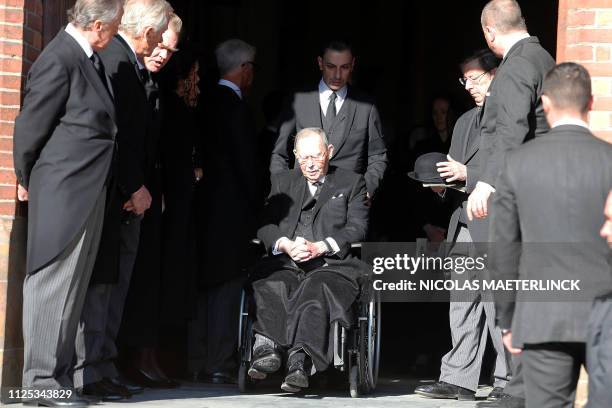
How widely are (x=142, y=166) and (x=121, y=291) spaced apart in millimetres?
650

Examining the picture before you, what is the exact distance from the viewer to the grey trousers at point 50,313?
19.4ft

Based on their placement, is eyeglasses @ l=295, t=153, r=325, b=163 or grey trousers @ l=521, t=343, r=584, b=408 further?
eyeglasses @ l=295, t=153, r=325, b=163

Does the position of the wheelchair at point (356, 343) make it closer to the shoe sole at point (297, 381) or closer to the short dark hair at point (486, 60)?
the shoe sole at point (297, 381)

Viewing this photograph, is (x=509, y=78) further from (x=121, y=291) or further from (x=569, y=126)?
(x=121, y=291)

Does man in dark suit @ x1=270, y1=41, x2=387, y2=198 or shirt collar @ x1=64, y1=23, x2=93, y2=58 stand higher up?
shirt collar @ x1=64, y1=23, x2=93, y2=58

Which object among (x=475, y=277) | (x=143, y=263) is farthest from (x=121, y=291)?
(x=475, y=277)

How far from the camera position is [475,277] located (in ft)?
22.3

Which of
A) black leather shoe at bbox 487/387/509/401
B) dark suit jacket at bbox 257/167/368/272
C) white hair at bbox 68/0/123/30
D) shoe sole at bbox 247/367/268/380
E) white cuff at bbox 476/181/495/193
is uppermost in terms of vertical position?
white hair at bbox 68/0/123/30

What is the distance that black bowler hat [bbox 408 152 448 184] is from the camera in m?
6.79

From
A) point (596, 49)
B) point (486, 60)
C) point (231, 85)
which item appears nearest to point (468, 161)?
point (486, 60)

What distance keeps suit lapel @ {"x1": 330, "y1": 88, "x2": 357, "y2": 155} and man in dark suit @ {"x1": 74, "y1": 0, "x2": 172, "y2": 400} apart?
4.44 feet

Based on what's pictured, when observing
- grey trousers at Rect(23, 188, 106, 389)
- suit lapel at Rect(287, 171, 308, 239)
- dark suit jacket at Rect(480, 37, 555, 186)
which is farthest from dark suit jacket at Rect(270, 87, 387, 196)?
grey trousers at Rect(23, 188, 106, 389)

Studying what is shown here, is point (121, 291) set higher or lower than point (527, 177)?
lower

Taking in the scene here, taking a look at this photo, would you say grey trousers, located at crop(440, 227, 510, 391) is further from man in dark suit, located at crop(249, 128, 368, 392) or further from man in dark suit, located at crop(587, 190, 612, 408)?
man in dark suit, located at crop(587, 190, 612, 408)
